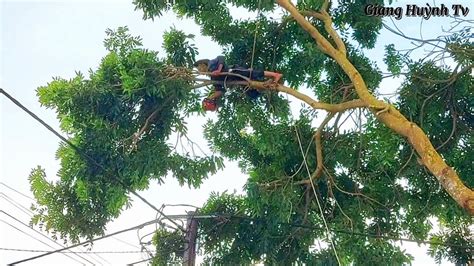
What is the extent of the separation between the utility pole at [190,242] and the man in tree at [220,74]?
44.6 inches

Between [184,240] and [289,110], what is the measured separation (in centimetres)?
172

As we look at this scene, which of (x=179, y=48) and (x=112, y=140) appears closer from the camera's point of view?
(x=112, y=140)

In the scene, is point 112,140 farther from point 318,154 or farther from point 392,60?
point 392,60

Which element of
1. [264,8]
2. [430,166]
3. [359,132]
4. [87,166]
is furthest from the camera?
[264,8]

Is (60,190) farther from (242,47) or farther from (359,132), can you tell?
(359,132)

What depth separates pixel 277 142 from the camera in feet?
18.5

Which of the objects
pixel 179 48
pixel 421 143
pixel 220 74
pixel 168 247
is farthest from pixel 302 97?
pixel 168 247

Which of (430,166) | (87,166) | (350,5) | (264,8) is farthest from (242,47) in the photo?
(430,166)

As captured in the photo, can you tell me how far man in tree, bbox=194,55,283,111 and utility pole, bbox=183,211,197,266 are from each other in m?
1.13

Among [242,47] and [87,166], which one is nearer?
[87,166]

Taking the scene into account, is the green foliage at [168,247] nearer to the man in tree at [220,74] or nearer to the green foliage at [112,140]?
the green foliage at [112,140]

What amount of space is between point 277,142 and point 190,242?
4.28 ft

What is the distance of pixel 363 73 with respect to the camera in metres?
5.98

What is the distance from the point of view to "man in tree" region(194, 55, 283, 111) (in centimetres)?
507
